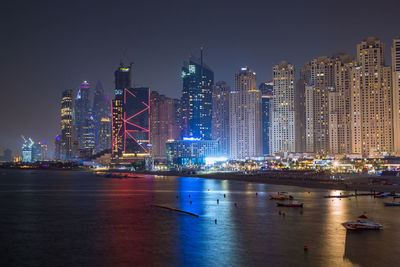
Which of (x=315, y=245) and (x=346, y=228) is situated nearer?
(x=315, y=245)

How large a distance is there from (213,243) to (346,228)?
15.9m

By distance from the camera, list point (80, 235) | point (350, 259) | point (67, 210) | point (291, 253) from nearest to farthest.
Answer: point (350, 259) → point (291, 253) → point (80, 235) → point (67, 210)

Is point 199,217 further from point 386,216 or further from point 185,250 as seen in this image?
point 386,216

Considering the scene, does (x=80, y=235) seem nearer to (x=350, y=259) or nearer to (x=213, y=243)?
(x=213, y=243)

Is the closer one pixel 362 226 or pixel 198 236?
pixel 198 236

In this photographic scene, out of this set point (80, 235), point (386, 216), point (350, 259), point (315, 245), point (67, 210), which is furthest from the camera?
point (67, 210)

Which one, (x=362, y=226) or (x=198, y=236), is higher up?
(x=362, y=226)

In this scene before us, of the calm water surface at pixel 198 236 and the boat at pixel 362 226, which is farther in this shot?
the boat at pixel 362 226

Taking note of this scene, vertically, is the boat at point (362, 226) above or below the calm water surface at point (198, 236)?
above

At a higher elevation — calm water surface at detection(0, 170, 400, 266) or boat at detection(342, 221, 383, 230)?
boat at detection(342, 221, 383, 230)

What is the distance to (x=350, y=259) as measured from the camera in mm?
33875

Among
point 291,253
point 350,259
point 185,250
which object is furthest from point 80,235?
point 350,259

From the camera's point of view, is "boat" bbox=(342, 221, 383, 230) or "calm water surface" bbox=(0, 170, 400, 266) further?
"boat" bbox=(342, 221, 383, 230)

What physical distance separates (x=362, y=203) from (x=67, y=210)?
48.0 m
